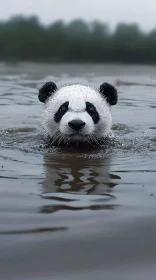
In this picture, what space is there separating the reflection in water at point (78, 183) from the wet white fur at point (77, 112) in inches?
21.4

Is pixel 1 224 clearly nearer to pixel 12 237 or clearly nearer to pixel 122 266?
pixel 12 237

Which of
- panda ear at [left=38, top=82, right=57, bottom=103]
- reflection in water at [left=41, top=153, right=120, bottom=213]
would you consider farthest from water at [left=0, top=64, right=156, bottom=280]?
panda ear at [left=38, top=82, right=57, bottom=103]

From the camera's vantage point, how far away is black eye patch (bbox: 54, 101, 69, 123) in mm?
6422

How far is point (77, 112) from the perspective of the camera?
20.4 ft

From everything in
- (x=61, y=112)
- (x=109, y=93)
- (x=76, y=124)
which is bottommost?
(x=76, y=124)

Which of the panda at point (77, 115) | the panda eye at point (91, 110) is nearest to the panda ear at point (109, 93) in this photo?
the panda at point (77, 115)

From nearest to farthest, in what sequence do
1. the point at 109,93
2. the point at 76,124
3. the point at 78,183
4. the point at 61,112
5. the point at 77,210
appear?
the point at 77,210 → the point at 78,183 → the point at 76,124 → the point at 61,112 → the point at 109,93

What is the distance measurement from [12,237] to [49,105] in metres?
4.04

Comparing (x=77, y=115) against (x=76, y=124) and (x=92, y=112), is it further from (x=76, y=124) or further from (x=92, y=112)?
(x=92, y=112)

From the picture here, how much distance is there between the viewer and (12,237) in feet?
9.64

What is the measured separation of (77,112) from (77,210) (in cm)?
292

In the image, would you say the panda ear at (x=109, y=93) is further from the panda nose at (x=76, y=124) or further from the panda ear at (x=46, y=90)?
the panda nose at (x=76, y=124)

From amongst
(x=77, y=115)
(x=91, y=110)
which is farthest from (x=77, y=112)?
(x=91, y=110)

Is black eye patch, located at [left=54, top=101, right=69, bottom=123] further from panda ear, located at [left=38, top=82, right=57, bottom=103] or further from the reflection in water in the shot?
the reflection in water
